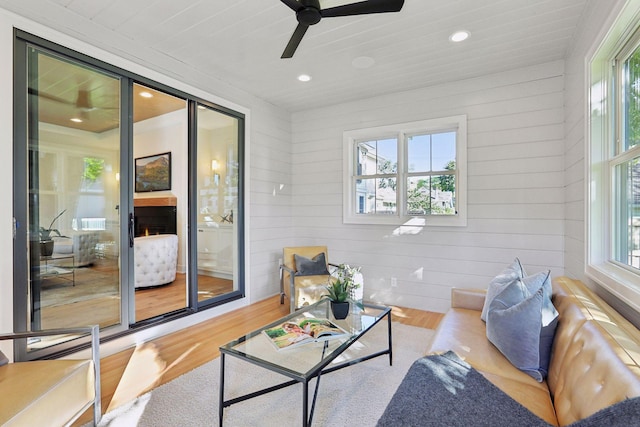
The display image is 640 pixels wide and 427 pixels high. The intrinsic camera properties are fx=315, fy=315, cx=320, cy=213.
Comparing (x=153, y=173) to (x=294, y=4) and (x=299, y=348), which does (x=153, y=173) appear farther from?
(x=299, y=348)

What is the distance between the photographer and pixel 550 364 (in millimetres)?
1643

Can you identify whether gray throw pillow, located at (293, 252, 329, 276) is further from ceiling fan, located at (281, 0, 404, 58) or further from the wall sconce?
ceiling fan, located at (281, 0, 404, 58)

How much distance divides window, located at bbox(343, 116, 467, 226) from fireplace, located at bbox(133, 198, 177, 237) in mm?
3545

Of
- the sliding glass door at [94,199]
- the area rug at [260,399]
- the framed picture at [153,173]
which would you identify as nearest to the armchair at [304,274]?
the sliding glass door at [94,199]

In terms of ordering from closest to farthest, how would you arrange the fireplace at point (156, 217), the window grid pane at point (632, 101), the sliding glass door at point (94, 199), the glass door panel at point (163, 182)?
the window grid pane at point (632, 101)
the sliding glass door at point (94, 199)
the glass door panel at point (163, 182)
the fireplace at point (156, 217)

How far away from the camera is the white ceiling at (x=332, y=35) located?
96.0 inches

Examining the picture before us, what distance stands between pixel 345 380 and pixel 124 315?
2.10 metres

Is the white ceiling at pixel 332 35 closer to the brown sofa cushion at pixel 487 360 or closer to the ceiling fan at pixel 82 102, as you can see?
the ceiling fan at pixel 82 102

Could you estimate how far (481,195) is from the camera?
363cm

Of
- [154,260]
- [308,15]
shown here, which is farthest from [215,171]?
[308,15]

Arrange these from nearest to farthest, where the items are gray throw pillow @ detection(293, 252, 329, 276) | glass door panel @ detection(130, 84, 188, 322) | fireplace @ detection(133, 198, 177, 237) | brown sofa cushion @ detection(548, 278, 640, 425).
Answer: brown sofa cushion @ detection(548, 278, 640, 425)
gray throw pillow @ detection(293, 252, 329, 276)
glass door panel @ detection(130, 84, 188, 322)
fireplace @ detection(133, 198, 177, 237)

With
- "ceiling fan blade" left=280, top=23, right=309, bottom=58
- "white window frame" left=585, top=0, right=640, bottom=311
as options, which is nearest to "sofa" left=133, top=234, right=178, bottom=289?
"ceiling fan blade" left=280, top=23, right=309, bottom=58

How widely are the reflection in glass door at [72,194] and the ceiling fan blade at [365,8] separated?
2.11 metres

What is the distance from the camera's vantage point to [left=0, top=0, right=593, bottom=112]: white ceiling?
8.00 feet
